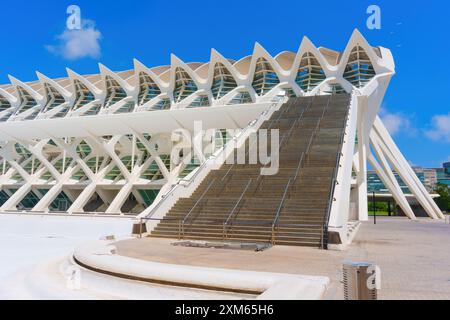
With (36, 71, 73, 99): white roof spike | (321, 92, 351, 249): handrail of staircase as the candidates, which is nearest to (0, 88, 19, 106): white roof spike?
(36, 71, 73, 99): white roof spike

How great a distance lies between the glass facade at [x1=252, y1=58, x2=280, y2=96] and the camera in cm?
3500

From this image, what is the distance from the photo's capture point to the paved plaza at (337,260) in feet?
15.1

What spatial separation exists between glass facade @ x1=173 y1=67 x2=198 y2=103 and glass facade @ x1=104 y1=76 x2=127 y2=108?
21.3 feet

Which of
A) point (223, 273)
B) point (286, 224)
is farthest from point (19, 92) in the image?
point (223, 273)

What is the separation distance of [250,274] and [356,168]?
23819 mm

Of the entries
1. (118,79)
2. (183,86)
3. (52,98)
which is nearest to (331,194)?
(183,86)

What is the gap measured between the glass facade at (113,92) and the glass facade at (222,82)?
10.8m

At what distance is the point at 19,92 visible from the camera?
4522 centimetres

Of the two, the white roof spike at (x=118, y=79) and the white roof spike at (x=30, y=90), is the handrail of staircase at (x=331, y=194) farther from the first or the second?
the white roof spike at (x=30, y=90)

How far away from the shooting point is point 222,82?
36906 mm

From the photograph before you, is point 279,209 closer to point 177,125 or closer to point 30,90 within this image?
point 177,125

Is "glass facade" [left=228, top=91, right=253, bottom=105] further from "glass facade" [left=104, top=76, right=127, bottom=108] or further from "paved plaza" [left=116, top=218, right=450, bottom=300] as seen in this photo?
"paved plaza" [left=116, top=218, right=450, bottom=300]

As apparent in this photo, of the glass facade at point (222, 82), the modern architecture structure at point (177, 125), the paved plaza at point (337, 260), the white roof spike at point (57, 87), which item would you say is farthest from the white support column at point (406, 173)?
the white roof spike at point (57, 87)

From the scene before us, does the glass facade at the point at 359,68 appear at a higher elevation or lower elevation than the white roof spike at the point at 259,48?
lower
